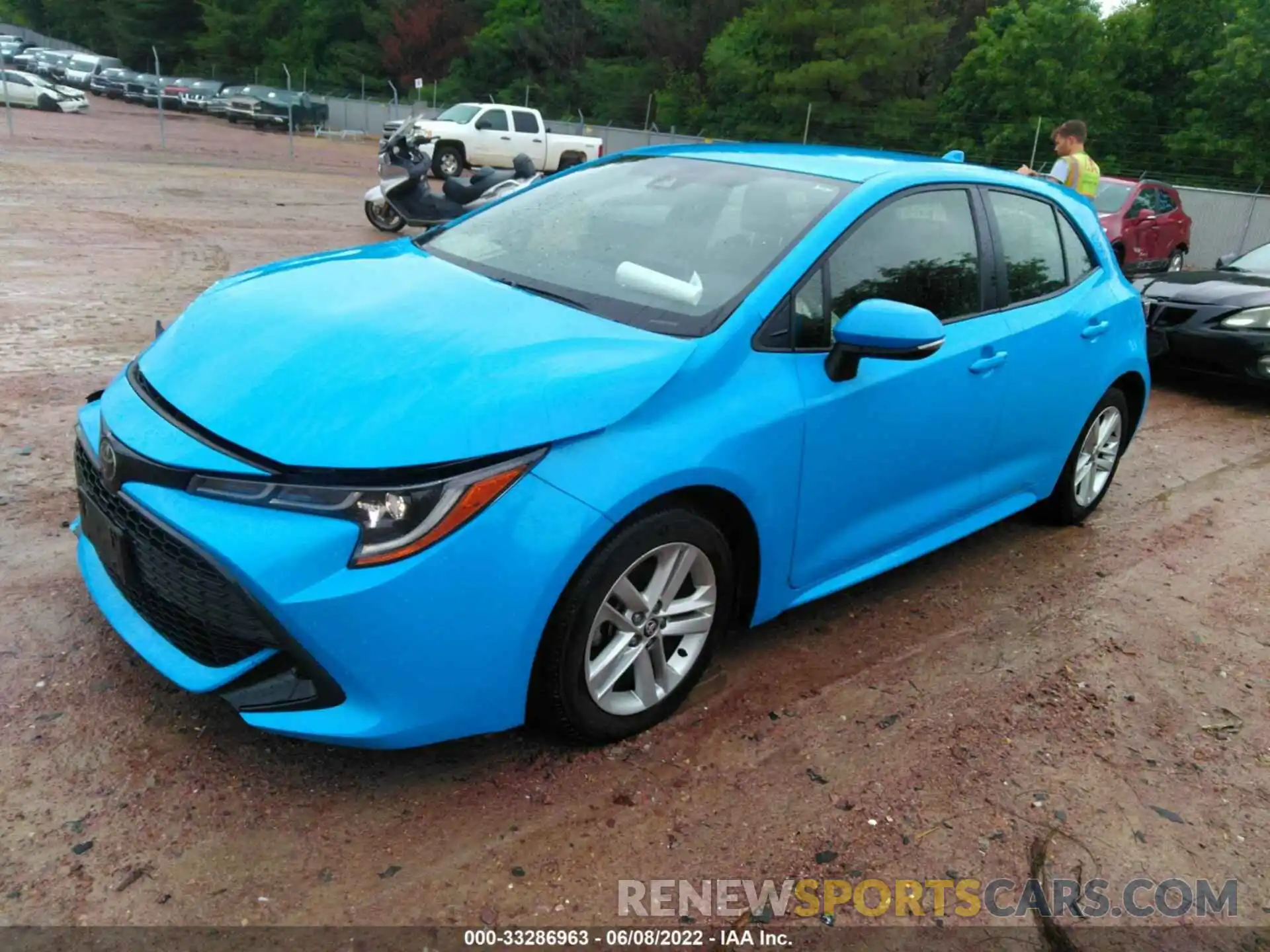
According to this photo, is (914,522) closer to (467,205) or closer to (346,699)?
(346,699)

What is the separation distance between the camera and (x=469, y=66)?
57.4m

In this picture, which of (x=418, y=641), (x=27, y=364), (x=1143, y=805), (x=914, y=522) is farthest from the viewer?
Result: (x=27, y=364)

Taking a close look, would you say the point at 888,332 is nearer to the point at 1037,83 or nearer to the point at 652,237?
the point at 652,237

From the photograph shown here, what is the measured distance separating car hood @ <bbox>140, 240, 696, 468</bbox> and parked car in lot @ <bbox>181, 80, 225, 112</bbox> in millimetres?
46005

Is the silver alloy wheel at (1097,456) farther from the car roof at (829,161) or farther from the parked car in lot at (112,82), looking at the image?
the parked car in lot at (112,82)

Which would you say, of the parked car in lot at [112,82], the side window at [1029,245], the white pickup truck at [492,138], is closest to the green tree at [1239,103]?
the white pickup truck at [492,138]

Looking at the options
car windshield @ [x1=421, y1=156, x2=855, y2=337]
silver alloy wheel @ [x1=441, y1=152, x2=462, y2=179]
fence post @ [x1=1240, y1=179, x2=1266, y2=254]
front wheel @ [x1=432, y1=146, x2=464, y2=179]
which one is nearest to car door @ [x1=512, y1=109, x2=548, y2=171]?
front wheel @ [x1=432, y1=146, x2=464, y2=179]

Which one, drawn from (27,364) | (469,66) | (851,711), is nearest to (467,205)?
(27,364)

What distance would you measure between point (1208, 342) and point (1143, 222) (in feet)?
24.6

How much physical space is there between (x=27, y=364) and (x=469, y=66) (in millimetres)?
56589

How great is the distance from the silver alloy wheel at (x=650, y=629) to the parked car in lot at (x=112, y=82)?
5220 centimetres

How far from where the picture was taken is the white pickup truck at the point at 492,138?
2412cm

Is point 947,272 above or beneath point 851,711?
above

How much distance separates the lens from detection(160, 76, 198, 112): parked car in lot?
43875mm
